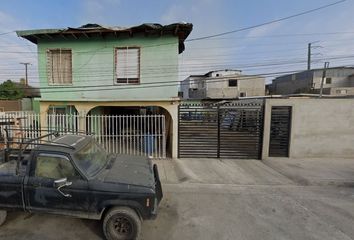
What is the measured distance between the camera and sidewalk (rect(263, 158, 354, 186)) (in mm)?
7416

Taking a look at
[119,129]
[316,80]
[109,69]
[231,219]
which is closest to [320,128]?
[231,219]

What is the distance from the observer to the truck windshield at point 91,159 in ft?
13.9

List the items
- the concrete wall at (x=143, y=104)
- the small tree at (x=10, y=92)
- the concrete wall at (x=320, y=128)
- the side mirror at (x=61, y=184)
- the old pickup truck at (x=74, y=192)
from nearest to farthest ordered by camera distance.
Answer: the side mirror at (x=61, y=184) < the old pickup truck at (x=74, y=192) < the concrete wall at (x=320, y=128) < the concrete wall at (x=143, y=104) < the small tree at (x=10, y=92)

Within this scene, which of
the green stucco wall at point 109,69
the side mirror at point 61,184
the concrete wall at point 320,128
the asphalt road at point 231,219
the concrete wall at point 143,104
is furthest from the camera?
the green stucco wall at point 109,69

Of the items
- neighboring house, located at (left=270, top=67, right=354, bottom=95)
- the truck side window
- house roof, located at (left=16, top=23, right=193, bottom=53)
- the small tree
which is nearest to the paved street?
the truck side window

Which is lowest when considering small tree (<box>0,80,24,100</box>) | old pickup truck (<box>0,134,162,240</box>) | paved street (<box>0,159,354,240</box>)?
paved street (<box>0,159,354,240</box>)

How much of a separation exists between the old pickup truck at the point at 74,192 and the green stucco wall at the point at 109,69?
248 inches

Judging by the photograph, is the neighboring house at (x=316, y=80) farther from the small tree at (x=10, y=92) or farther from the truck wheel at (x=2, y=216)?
the small tree at (x=10, y=92)

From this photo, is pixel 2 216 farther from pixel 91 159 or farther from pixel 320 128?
pixel 320 128

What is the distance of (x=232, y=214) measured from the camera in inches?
205

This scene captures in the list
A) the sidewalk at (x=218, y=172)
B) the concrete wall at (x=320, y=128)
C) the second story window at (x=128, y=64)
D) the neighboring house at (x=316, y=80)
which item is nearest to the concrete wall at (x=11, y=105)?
the second story window at (x=128, y=64)

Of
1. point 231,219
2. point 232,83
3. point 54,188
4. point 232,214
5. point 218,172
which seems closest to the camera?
point 54,188

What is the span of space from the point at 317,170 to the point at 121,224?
23.7 feet

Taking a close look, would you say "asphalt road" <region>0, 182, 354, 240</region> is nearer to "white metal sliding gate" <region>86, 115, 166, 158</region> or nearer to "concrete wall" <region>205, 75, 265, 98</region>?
"white metal sliding gate" <region>86, 115, 166, 158</region>
